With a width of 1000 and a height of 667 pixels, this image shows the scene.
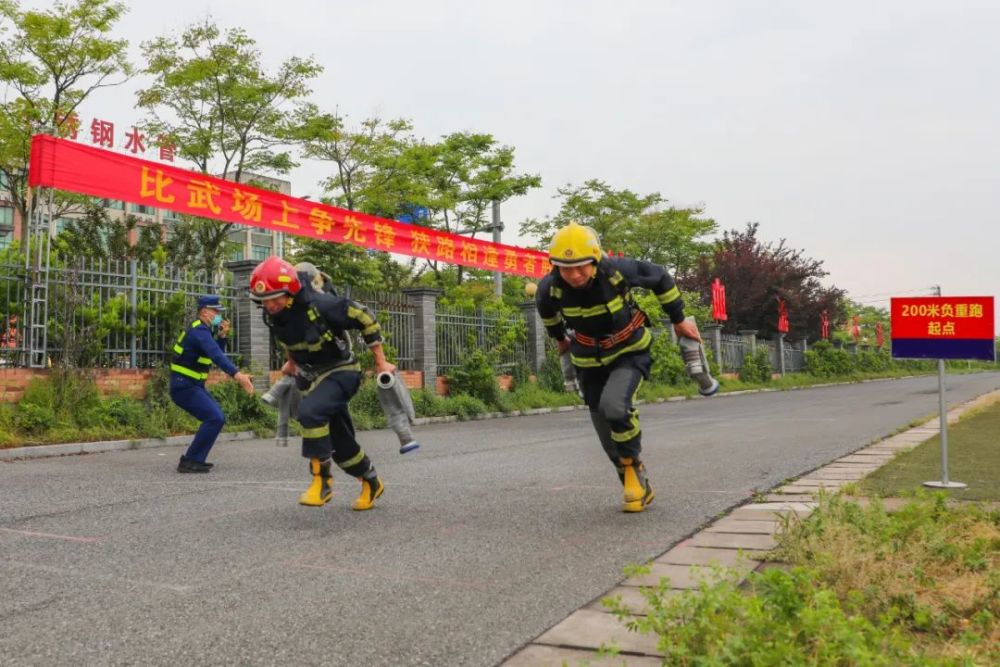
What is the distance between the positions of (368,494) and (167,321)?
835 centimetres

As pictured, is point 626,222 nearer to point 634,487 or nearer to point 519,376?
point 519,376

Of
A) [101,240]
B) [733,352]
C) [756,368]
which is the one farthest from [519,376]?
[733,352]

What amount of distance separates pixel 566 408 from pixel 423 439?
858 centimetres

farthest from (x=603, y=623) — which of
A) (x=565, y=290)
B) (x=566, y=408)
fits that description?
(x=566, y=408)

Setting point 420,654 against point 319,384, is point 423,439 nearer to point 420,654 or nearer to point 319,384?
point 319,384

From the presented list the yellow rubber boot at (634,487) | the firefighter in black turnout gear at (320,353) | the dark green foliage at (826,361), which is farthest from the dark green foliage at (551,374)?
the dark green foliage at (826,361)

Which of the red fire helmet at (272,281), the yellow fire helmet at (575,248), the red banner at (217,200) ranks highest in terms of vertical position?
the red banner at (217,200)

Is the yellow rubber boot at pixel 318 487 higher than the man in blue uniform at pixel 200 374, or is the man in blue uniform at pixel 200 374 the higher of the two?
the man in blue uniform at pixel 200 374

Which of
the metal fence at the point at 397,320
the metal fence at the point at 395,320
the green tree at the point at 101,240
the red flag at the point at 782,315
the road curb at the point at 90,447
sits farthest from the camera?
the red flag at the point at 782,315

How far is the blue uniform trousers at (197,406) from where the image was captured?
7969 mm

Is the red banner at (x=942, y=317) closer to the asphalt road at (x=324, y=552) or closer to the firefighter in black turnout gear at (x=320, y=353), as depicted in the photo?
the asphalt road at (x=324, y=552)

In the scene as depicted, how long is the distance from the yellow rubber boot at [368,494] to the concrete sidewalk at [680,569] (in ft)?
7.36

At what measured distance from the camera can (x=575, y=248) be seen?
16.1ft

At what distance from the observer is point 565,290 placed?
5180mm
